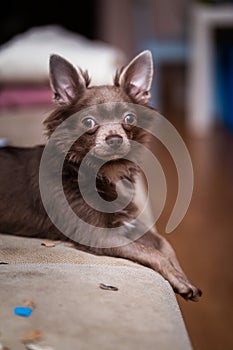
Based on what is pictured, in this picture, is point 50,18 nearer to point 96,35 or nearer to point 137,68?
point 96,35

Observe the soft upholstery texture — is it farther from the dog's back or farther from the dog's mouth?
the dog's mouth

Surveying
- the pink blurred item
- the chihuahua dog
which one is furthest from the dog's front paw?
the pink blurred item

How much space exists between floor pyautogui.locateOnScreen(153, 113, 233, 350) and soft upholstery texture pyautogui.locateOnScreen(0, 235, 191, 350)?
126 millimetres

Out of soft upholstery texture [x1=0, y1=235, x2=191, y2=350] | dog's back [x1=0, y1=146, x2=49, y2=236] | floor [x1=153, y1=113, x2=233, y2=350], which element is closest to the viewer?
soft upholstery texture [x1=0, y1=235, x2=191, y2=350]

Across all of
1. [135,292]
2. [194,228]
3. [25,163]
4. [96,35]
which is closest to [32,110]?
[194,228]

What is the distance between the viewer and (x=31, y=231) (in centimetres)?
109

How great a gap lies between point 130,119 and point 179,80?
12.9ft

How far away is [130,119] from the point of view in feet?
3.30

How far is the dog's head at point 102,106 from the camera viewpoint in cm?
99

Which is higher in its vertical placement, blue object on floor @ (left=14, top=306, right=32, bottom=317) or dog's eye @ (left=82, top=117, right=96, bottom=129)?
dog's eye @ (left=82, top=117, right=96, bottom=129)

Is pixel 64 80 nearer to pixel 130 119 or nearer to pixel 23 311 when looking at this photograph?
pixel 130 119

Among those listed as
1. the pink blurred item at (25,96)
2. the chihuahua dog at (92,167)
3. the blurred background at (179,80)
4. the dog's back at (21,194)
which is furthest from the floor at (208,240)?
the pink blurred item at (25,96)

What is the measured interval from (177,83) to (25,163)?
388 cm

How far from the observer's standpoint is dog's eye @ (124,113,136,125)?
1001 mm
